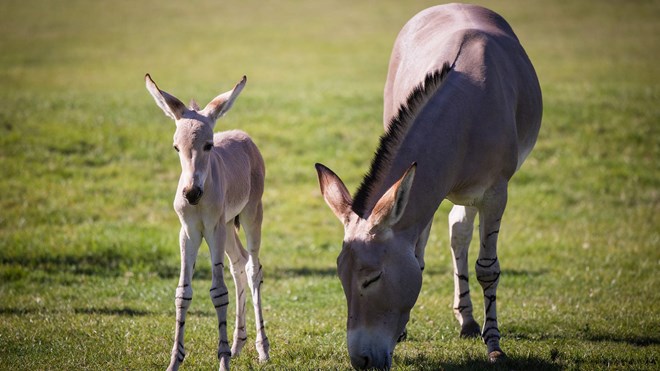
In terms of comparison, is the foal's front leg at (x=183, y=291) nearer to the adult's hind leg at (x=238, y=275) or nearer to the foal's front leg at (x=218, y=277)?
the foal's front leg at (x=218, y=277)

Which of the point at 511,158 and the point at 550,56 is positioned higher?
the point at 511,158

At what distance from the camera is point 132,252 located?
1202 centimetres

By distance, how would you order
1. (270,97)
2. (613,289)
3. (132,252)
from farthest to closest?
(270,97)
(132,252)
(613,289)

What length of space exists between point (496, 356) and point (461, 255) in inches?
75.7

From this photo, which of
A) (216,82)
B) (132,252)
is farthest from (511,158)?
(216,82)

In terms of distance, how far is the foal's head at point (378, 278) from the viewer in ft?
19.6

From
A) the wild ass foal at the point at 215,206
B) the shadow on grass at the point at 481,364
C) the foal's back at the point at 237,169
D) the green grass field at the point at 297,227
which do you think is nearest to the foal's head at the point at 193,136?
the wild ass foal at the point at 215,206

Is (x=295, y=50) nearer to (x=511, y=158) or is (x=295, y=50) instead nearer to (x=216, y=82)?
(x=216, y=82)

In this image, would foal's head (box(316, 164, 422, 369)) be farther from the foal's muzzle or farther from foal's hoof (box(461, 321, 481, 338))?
foal's hoof (box(461, 321, 481, 338))

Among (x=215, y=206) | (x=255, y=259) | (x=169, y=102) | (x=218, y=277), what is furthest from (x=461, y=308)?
(x=169, y=102)

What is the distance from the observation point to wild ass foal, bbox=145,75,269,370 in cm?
651

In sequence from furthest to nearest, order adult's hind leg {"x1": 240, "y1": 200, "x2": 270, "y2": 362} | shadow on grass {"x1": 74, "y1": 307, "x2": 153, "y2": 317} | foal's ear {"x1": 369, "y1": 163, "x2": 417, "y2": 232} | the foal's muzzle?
shadow on grass {"x1": 74, "y1": 307, "x2": 153, "y2": 317} → adult's hind leg {"x1": 240, "y1": 200, "x2": 270, "y2": 362} → the foal's muzzle → foal's ear {"x1": 369, "y1": 163, "x2": 417, "y2": 232}

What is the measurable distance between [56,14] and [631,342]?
45.9 metres

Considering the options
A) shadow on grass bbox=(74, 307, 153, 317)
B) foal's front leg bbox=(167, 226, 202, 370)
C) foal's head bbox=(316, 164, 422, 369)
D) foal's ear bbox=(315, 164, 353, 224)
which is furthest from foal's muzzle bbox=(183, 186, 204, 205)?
shadow on grass bbox=(74, 307, 153, 317)
